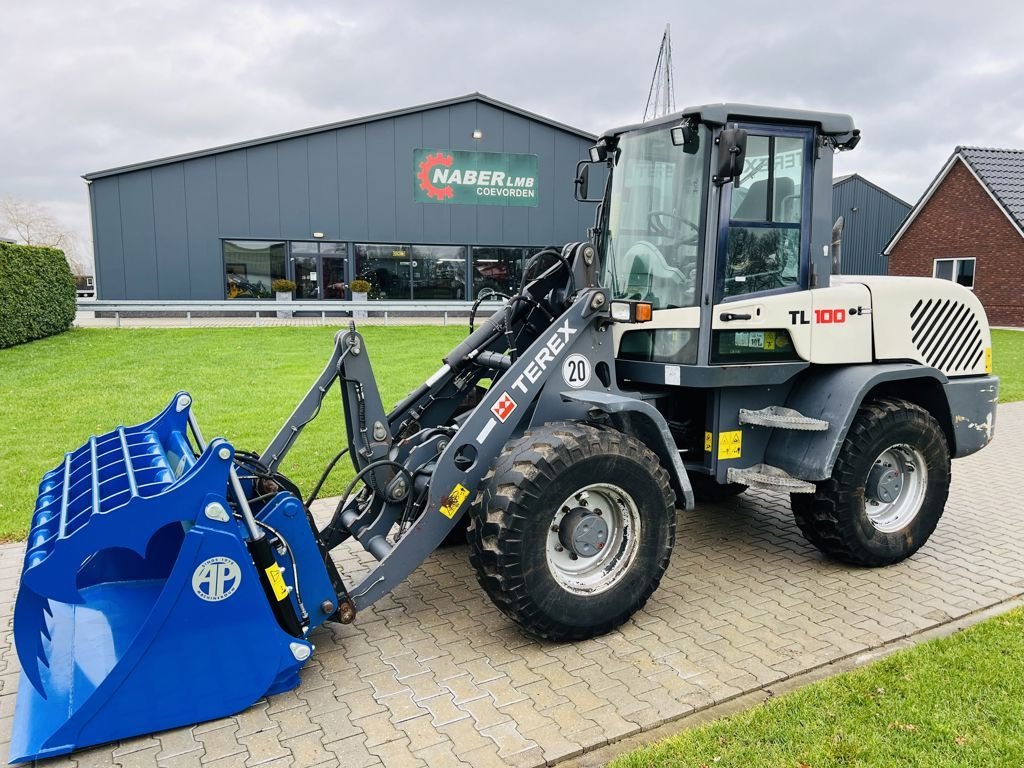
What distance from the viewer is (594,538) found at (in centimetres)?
400

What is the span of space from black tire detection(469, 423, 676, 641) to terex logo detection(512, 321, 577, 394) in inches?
11.1

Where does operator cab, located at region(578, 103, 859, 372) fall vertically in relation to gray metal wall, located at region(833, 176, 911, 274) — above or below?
below

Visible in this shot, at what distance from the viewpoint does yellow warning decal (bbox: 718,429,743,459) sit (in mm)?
4676

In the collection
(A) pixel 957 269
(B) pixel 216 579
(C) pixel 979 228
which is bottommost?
(B) pixel 216 579

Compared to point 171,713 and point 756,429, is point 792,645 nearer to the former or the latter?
point 756,429

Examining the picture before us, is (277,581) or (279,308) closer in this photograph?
(277,581)

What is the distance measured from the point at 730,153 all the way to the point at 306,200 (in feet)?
76.6

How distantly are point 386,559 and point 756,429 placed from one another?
240cm

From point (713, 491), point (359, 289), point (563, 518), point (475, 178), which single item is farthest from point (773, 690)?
point (475, 178)

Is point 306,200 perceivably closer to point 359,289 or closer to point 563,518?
point 359,289

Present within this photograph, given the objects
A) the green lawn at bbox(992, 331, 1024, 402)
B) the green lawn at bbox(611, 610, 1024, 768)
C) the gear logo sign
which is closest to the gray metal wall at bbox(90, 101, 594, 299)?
the gear logo sign

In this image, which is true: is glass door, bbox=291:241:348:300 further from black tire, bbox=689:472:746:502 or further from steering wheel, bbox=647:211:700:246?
steering wheel, bbox=647:211:700:246

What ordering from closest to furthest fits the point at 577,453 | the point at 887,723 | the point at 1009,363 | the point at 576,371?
the point at 887,723 → the point at 577,453 → the point at 576,371 → the point at 1009,363

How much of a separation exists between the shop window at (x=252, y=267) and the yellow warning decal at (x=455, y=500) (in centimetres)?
2342
